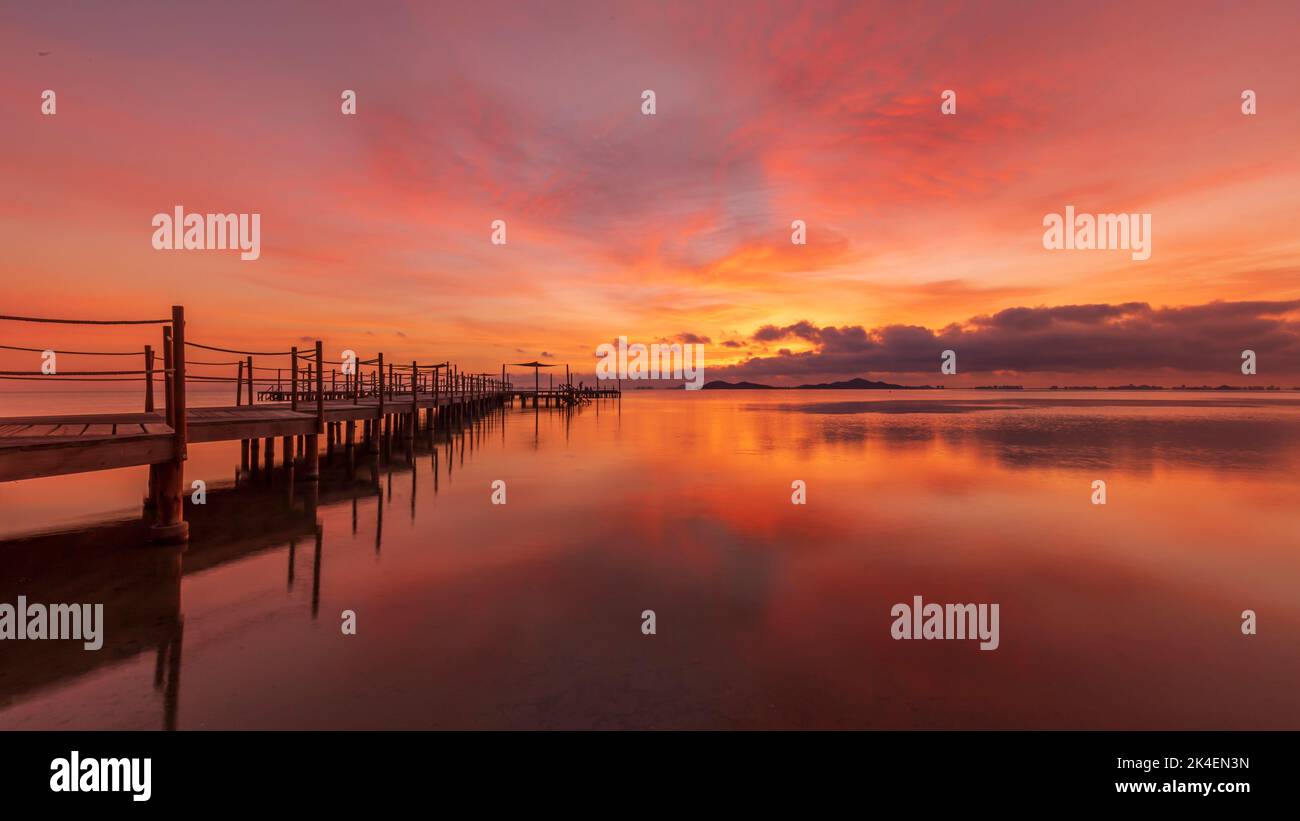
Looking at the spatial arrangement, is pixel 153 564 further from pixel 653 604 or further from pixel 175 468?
pixel 653 604

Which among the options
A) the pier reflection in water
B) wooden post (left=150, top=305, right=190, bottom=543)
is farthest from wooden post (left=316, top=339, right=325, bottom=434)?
wooden post (left=150, top=305, right=190, bottom=543)

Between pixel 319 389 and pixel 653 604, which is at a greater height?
pixel 319 389

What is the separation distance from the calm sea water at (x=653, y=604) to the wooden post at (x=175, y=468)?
418mm

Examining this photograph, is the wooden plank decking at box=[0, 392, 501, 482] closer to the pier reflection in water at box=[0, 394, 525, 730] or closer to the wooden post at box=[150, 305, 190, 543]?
the wooden post at box=[150, 305, 190, 543]

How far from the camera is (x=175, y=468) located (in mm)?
8844

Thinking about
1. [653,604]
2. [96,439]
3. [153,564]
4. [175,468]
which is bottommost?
[653,604]

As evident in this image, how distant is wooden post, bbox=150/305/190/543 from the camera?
864 centimetres

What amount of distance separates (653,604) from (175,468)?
26.2 feet

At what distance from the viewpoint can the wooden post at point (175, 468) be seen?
340 inches

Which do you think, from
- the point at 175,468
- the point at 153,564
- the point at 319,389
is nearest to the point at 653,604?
the point at 153,564

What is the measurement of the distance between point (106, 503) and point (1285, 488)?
31780mm

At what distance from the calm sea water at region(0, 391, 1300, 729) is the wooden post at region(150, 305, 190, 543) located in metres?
0.42
